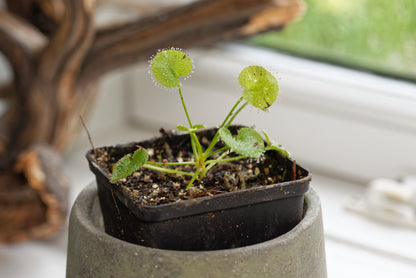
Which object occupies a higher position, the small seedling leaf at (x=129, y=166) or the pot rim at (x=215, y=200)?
the small seedling leaf at (x=129, y=166)

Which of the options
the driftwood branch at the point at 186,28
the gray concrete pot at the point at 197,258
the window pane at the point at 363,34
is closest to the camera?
the gray concrete pot at the point at 197,258

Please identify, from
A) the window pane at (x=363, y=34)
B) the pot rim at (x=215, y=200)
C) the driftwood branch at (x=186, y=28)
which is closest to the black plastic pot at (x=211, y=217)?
the pot rim at (x=215, y=200)

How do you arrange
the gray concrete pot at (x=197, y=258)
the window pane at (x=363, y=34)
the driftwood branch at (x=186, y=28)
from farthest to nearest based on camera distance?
the window pane at (x=363, y=34) < the driftwood branch at (x=186, y=28) < the gray concrete pot at (x=197, y=258)

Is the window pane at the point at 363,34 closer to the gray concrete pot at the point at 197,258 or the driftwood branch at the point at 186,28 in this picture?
the driftwood branch at the point at 186,28

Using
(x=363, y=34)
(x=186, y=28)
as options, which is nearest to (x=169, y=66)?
(x=186, y=28)

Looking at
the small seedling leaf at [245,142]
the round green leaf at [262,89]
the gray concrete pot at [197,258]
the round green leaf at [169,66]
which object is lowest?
the gray concrete pot at [197,258]

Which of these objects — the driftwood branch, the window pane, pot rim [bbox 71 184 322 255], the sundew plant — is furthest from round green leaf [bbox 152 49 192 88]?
the window pane

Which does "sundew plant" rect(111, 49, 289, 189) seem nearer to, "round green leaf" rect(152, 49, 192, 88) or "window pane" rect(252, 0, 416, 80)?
"round green leaf" rect(152, 49, 192, 88)
